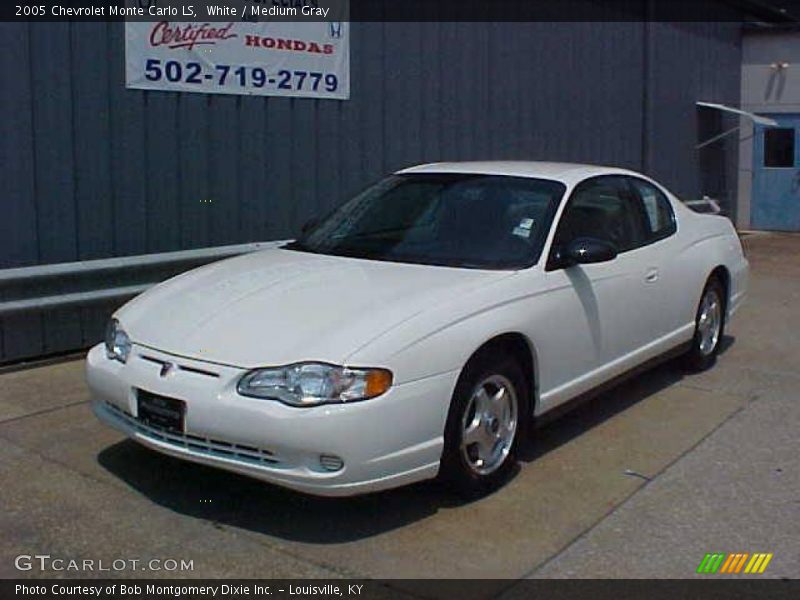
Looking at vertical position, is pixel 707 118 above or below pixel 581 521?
above

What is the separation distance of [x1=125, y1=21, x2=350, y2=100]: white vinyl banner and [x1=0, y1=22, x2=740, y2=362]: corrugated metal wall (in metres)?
0.11

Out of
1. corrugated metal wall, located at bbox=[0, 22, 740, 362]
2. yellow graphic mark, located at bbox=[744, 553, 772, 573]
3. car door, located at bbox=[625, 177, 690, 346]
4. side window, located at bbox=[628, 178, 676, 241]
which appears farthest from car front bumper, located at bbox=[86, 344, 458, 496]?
corrugated metal wall, located at bbox=[0, 22, 740, 362]

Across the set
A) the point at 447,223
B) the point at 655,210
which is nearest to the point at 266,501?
the point at 447,223

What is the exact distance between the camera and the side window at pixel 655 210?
6590 millimetres

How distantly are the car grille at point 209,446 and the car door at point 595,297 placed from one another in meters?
1.60

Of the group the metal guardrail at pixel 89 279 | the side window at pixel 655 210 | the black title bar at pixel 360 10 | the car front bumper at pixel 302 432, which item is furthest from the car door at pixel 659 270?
the black title bar at pixel 360 10

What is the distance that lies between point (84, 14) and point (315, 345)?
13.5ft

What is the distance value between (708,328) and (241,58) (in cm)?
417

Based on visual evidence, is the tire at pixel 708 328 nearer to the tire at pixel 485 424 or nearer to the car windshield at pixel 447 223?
the car windshield at pixel 447 223

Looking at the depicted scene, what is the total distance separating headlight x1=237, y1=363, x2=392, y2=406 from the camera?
13.8ft

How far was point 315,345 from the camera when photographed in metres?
4.32
